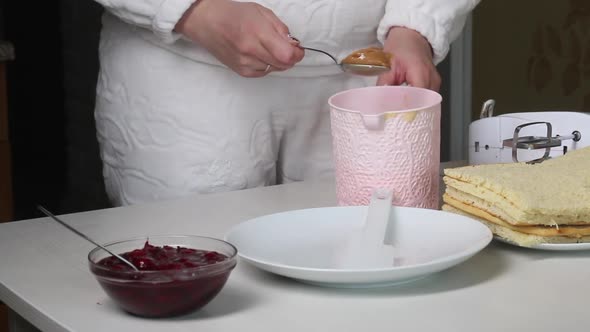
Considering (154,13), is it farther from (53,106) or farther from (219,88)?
(53,106)

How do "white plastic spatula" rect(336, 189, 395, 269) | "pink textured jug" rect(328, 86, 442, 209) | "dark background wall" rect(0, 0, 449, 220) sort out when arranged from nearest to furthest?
"white plastic spatula" rect(336, 189, 395, 269)
"pink textured jug" rect(328, 86, 442, 209)
"dark background wall" rect(0, 0, 449, 220)

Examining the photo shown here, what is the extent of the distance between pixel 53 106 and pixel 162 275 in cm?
240

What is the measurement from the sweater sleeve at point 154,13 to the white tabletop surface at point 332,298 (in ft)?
1.09

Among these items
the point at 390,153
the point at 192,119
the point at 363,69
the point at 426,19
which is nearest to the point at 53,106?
the point at 192,119

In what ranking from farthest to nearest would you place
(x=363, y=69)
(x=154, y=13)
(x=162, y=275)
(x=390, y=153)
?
(x=154, y=13), (x=363, y=69), (x=390, y=153), (x=162, y=275)

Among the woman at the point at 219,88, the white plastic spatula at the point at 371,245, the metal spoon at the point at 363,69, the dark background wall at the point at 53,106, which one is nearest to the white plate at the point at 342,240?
the white plastic spatula at the point at 371,245

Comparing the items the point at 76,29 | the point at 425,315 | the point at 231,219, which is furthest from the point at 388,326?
the point at 76,29

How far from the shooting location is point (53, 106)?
310cm

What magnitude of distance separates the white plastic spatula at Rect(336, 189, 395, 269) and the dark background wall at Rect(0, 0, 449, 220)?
6.79 ft

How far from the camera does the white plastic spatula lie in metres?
0.93

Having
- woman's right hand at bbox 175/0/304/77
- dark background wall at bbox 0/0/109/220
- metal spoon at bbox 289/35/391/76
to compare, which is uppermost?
woman's right hand at bbox 175/0/304/77

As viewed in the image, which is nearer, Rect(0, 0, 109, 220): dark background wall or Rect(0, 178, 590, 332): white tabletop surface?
Rect(0, 178, 590, 332): white tabletop surface

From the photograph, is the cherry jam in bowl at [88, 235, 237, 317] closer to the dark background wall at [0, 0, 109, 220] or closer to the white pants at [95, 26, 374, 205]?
the white pants at [95, 26, 374, 205]

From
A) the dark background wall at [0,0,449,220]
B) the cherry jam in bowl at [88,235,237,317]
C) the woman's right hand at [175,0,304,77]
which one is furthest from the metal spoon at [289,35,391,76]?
the dark background wall at [0,0,449,220]
